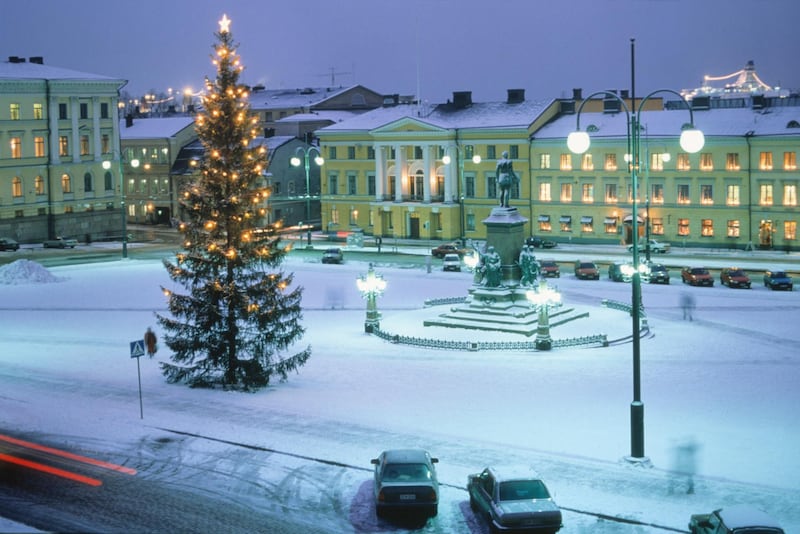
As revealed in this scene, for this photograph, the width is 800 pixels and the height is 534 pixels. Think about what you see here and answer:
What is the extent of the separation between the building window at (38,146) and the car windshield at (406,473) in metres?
72.5

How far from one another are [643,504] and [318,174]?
269 feet

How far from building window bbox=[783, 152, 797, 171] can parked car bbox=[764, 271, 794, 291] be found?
17.9 meters

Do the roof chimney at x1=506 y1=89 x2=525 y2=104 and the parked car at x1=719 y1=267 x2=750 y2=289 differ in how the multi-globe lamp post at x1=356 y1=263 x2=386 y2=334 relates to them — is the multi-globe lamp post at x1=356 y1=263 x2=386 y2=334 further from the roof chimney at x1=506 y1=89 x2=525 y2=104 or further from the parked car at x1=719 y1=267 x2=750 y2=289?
the roof chimney at x1=506 y1=89 x2=525 y2=104

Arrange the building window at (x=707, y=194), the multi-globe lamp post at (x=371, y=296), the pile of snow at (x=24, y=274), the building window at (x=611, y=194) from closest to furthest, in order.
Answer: the multi-globe lamp post at (x=371, y=296), the pile of snow at (x=24, y=274), the building window at (x=707, y=194), the building window at (x=611, y=194)

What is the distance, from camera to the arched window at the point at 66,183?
8794 centimetres

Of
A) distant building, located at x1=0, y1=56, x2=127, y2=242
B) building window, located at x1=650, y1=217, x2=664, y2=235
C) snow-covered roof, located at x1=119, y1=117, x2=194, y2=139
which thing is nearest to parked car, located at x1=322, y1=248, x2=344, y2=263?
building window, located at x1=650, y1=217, x2=664, y2=235

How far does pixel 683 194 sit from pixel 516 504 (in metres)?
60.2

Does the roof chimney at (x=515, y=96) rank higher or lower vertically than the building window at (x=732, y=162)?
higher

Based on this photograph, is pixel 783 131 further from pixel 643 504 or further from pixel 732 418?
pixel 643 504

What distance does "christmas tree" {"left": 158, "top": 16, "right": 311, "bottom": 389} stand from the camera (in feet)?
105

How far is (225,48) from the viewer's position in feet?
106

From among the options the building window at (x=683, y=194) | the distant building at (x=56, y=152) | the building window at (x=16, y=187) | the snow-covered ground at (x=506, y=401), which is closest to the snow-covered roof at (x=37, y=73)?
the distant building at (x=56, y=152)

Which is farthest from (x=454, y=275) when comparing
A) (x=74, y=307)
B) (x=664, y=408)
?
(x=664, y=408)

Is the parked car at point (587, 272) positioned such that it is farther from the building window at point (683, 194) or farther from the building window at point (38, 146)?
the building window at point (38, 146)
